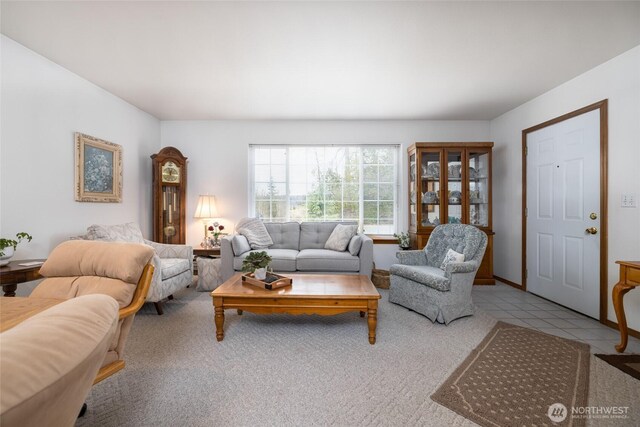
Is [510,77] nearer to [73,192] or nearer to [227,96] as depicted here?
[227,96]

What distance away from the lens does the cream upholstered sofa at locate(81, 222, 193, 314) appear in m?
2.78

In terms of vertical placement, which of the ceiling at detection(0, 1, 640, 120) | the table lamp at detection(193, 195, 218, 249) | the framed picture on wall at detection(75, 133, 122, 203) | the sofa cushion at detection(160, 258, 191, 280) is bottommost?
the sofa cushion at detection(160, 258, 191, 280)

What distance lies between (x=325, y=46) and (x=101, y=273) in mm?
2354

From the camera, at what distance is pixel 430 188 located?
423 cm

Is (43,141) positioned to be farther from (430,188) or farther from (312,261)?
(430,188)

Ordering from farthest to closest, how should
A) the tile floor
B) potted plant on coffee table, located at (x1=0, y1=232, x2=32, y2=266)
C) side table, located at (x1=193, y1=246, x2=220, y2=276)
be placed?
1. side table, located at (x1=193, y1=246, x2=220, y2=276)
2. the tile floor
3. potted plant on coffee table, located at (x1=0, y1=232, x2=32, y2=266)

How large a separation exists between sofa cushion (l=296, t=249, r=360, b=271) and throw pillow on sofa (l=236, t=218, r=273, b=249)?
2.34 feet

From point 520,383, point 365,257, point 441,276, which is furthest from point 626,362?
point 365,257

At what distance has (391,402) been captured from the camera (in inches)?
63.0

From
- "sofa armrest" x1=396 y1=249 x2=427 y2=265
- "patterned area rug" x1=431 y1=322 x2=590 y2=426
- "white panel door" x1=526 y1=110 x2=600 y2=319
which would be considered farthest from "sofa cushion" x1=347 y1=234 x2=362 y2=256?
"white panel door" x1=526 y1=110 x2=600 y2=319

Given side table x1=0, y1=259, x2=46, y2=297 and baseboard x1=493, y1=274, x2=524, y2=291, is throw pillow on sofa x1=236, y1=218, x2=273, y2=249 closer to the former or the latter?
side table x1=0, y1=259, x2=46, y2=297

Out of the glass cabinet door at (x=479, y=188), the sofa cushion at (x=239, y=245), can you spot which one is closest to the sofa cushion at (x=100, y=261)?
the sofa cushion at (x=239, y=245)

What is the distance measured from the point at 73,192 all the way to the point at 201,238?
72.3 inches

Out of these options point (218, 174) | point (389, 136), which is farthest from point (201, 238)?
point (389, 136)
